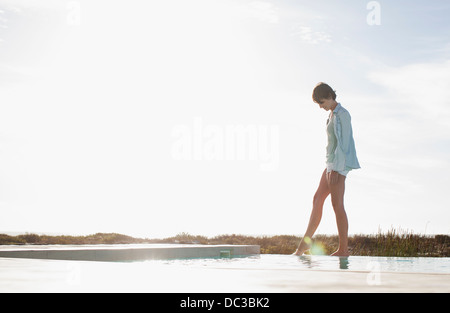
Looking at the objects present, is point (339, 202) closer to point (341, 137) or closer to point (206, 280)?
point (341, 137)

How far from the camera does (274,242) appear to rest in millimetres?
17797

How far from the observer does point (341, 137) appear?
738 cm

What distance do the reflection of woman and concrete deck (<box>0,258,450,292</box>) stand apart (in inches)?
134

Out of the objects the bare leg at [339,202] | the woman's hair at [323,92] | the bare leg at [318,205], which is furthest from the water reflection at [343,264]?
the woman's hair at [323,92]

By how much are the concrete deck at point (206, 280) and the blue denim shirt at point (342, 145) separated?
344 centimetres

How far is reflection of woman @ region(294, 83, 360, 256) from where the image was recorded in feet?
24.0

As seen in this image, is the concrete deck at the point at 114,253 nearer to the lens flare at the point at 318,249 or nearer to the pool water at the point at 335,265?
the pool water at the point at 335,265

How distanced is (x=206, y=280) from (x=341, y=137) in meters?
4.48

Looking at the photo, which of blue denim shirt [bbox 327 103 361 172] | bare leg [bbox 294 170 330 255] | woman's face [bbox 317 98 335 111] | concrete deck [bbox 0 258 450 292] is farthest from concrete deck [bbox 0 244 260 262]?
concrete deck [bbox 0 258 450 292]

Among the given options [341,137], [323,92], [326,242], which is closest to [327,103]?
[323,92]

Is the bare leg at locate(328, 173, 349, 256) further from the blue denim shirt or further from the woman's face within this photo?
the woman's face
